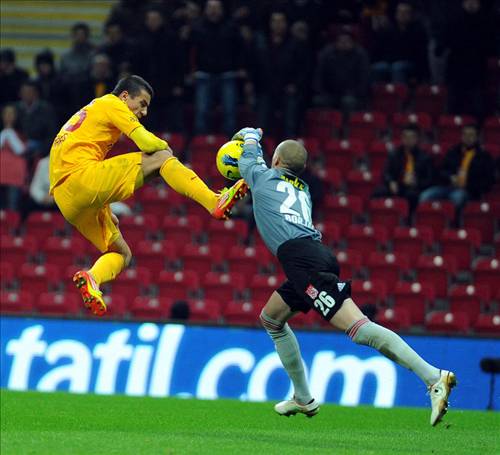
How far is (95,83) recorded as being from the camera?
1891cm

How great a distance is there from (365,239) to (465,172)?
157cm

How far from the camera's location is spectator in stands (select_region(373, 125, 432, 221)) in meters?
17.3

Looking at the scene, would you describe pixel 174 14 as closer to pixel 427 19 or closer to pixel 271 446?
pixel 427 19

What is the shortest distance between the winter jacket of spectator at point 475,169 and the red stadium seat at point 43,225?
5459mm

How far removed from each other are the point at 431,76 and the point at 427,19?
3.90ft

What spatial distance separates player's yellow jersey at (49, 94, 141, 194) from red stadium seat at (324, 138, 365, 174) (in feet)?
28.8

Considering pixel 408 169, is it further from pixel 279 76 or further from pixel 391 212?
pixel 279 76

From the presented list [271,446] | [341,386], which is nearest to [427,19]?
[341,386]

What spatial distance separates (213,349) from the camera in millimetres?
14469

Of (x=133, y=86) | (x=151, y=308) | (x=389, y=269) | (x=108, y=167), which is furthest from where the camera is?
(x=389, y=269)

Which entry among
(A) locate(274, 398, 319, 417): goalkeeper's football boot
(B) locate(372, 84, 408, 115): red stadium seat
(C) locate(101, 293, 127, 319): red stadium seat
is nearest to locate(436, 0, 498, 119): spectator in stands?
(B) locate(372, 84, 408, 115): red stadium seat

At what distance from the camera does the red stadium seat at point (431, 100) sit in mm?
19422

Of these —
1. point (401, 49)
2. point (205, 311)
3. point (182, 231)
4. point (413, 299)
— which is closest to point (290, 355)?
point (205, 311)

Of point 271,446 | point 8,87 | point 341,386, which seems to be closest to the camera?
point 271,446
